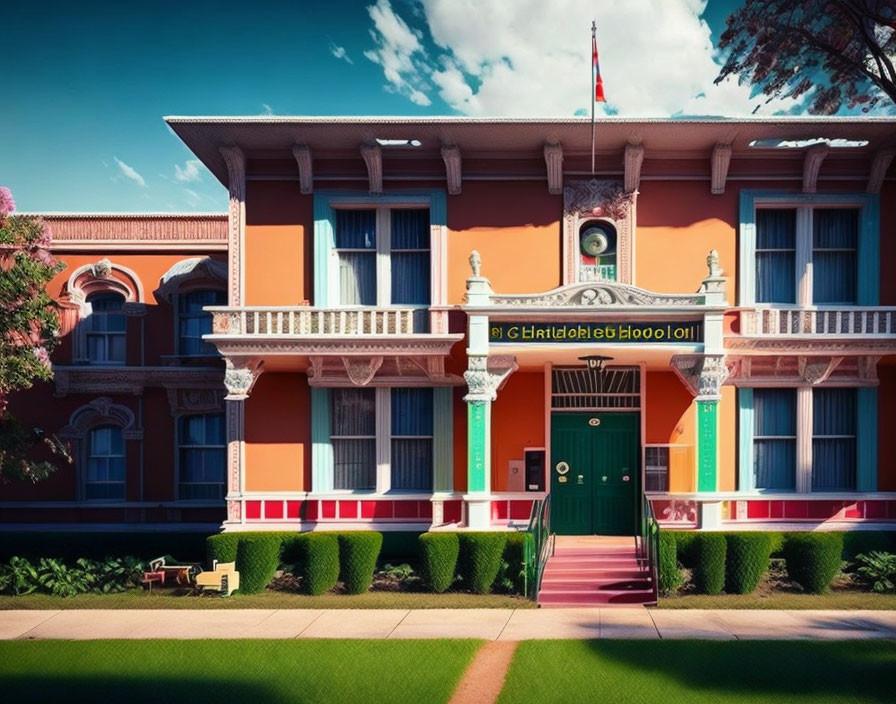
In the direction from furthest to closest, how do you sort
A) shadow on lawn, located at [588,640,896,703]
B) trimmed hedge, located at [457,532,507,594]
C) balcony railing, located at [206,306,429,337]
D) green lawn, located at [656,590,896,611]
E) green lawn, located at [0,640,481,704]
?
1. balcony railing, located at [206,306,429,337]
2. trimmed hedge, located at [457,532,507,594]
3. green lawn, located at [656,590,896,611]
4. green lawn, located at [0,640,481,704]
5. shadow on lawn, located at [588,640,896,703]

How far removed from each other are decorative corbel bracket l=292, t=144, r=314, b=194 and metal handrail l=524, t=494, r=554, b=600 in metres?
8.48

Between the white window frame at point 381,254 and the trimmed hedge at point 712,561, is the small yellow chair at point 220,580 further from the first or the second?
the trimmed hedge at point 712,561

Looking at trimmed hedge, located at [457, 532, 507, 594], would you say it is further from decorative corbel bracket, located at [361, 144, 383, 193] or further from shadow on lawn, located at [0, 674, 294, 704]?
decorative corbel bracket, located at [361, 144, 383, 193]

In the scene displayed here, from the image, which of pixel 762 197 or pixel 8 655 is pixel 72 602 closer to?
pixel 8 655

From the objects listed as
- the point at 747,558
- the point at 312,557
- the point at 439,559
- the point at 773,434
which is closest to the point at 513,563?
the point at 439,559

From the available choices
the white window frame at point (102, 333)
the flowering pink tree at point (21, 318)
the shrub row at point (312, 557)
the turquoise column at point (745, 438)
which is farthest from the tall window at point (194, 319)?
the turquoise column at point (745, 438)

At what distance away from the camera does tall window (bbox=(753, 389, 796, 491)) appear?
1534cm

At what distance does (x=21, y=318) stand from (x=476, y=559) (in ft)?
33.4

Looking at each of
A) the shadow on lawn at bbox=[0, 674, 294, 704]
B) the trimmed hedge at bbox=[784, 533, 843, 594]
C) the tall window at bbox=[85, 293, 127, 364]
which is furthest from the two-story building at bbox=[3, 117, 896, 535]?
the shadow on lawn at bbox=[0, 674, 294, 704]

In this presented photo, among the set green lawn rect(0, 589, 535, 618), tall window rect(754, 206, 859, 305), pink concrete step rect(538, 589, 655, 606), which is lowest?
green lawn rect(0, 589, 535, 618)

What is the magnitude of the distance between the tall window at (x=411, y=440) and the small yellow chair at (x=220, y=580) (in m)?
3.86

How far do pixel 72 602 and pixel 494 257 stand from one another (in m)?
10.8

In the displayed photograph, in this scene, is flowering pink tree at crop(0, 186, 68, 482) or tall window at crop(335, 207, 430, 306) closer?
flowering pink tree at crop(0, 186, 68, 482)

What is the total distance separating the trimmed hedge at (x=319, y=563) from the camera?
13281 millimetres
